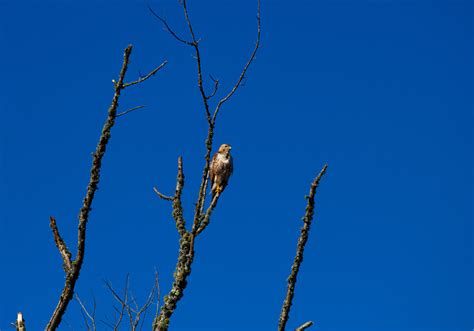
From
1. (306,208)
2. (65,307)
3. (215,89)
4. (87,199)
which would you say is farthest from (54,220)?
(306,208)

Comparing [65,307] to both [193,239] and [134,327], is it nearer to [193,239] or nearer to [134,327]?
[193,239]

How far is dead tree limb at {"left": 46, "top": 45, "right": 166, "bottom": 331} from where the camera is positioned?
4539 millimetres

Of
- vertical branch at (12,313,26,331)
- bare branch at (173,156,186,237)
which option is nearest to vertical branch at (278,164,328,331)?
bare branch at (173,156,186,237)

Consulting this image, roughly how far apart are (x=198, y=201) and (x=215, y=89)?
939 mm

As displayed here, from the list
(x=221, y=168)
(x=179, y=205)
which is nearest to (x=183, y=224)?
(x=179, y=205)

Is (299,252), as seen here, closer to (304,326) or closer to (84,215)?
(304,326)

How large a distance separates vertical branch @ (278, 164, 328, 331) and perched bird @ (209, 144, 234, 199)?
7188 millimetres

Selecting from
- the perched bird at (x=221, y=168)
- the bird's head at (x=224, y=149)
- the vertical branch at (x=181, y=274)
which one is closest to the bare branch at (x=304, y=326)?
the vertical branch at (x=181, y=274)

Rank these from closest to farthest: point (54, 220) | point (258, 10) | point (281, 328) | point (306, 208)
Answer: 1. point (281, 328)
2. point (306, 208)
3. point (54, 220)
4. point (258, 10)

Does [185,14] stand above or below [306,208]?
above

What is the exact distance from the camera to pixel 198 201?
5.13m

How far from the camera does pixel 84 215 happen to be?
487 centimetres

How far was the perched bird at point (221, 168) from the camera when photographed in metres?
12.1

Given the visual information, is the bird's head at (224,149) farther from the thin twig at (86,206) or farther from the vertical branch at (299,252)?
the vertical branch at (299,252)
